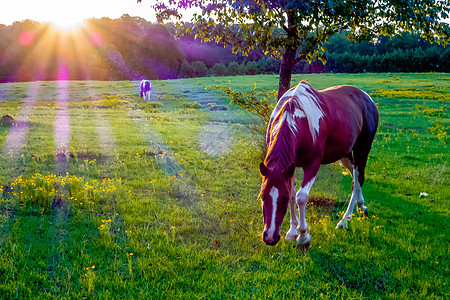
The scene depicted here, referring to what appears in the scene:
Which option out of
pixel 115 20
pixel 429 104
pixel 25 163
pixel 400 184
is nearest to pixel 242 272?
pixel 400 184

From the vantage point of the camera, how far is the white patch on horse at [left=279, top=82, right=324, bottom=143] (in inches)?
192

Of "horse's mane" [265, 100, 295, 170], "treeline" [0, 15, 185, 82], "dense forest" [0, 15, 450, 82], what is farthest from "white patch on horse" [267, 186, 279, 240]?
"treeline" [0, 15, 185, 82]

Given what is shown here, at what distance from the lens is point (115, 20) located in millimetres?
72312

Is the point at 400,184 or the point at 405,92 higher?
the point at 405,92

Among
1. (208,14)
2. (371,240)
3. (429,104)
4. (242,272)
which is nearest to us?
(242,272)

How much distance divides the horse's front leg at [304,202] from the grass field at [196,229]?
19cm

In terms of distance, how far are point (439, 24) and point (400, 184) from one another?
407 cm

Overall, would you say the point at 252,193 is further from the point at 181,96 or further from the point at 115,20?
the point at 115,20

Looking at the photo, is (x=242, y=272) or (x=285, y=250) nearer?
(x=242, y=272)

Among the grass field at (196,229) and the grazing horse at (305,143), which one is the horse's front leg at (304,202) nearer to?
the grazing horse at (305,143)

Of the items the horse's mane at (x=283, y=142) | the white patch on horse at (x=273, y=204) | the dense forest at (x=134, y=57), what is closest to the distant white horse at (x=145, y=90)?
the horse's mane at (x=283, y=142)

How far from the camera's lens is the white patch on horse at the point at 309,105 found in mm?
4867

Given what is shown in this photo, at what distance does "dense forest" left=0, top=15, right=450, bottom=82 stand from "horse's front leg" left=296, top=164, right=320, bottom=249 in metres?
58.3

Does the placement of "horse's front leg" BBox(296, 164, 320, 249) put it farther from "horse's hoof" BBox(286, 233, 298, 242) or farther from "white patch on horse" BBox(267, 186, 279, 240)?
"white patch on horse" BBox(267, 186, 279, 240)
